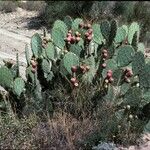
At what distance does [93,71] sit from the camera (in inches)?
372

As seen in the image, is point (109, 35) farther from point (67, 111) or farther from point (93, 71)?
point (67, 111)

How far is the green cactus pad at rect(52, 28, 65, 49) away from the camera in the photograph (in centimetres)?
998

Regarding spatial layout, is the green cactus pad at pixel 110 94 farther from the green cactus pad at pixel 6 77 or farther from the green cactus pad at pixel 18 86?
the green cactus pad at pixel 6 77

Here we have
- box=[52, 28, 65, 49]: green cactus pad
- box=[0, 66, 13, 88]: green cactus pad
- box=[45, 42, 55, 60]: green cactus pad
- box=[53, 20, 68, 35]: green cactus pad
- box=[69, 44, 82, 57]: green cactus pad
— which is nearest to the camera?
box=[0, 66, 13, 88]: green cactus pad

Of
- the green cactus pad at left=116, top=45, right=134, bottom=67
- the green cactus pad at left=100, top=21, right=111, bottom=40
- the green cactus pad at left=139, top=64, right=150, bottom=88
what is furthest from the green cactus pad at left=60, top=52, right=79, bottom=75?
the green cactus pad at left=100, top=21, right=111, bottom=40

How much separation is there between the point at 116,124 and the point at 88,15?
10.8m

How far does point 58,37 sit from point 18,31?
8.32 meters

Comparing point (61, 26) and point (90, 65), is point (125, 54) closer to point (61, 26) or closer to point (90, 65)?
point (90, 65)

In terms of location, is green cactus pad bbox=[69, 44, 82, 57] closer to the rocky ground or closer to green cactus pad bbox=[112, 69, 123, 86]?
green cactus pad bbox=[112, 69, 123, 86]

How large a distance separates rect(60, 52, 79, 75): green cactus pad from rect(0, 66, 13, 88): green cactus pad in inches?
30.1

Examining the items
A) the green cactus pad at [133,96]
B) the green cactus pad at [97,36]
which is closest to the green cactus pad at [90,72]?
the green cactus pad at [133,96]

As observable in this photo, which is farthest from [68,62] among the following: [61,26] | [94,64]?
[61,26]

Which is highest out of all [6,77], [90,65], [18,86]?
[90,65]

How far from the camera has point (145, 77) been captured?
30.0 feet
